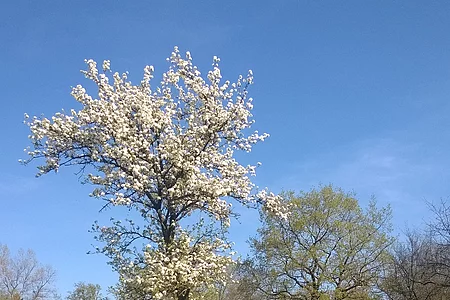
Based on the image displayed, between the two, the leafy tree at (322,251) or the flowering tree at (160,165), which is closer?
the flowering tree at (160,165)

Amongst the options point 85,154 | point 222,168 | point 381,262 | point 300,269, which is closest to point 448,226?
point 381,262

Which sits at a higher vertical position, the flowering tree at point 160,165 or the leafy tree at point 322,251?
the leafy tree at point 322,251

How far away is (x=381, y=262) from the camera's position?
1336 inches

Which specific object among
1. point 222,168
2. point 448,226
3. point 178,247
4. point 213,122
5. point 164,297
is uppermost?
point 448,226

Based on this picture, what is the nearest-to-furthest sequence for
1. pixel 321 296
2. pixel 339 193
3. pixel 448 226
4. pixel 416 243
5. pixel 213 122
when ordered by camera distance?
1. pixel 213 122
2. pixel 448 226
3. pixel 321 296
4. pixel 339 193
5. pixel 416 243

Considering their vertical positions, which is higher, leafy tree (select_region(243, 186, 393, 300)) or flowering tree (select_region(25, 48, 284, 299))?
leafy tree (select_region(243, 186, 393, 300))

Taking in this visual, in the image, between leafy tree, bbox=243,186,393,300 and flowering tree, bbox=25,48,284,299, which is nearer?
flowering tree, bbox=25,48,284,299

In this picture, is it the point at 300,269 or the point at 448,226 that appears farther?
the point at 300,269

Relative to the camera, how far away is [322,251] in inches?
1328

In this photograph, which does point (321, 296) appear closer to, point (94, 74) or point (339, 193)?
point (339, 193)

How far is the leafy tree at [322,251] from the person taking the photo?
33.3m

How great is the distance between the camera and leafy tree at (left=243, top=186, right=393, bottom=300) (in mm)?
33312

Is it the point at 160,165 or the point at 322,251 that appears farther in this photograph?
the point at 322,251

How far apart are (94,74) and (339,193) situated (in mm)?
24767
